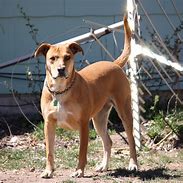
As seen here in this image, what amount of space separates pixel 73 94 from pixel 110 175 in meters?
0.97

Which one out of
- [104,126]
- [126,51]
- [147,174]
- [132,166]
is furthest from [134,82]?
[147,174]

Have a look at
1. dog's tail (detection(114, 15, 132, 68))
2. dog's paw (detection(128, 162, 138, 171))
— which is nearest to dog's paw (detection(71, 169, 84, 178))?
dog's paw (detection(128, 162, 138, 171))

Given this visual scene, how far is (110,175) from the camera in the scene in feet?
25.3

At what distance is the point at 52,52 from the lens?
7.30m

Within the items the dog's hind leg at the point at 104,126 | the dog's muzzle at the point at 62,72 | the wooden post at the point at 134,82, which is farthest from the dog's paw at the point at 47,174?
the wooden post at the point at 134,82

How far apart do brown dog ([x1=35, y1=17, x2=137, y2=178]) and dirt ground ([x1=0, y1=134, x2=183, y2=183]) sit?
0.12m

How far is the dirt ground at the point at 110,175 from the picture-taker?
745 cm

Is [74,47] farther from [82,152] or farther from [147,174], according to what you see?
[147,174]

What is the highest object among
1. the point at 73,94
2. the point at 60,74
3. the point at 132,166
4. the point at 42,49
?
the point at 42,49

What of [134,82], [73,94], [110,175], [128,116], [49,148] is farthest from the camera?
[134,82]

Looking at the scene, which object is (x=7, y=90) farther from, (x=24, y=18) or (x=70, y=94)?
(x=70, y=94)

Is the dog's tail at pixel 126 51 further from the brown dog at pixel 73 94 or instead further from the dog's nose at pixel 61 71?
the dog's nose at pixel 61 71

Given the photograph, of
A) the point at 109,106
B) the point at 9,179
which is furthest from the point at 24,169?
the point at 109,106

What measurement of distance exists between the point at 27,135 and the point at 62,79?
8.95ft
